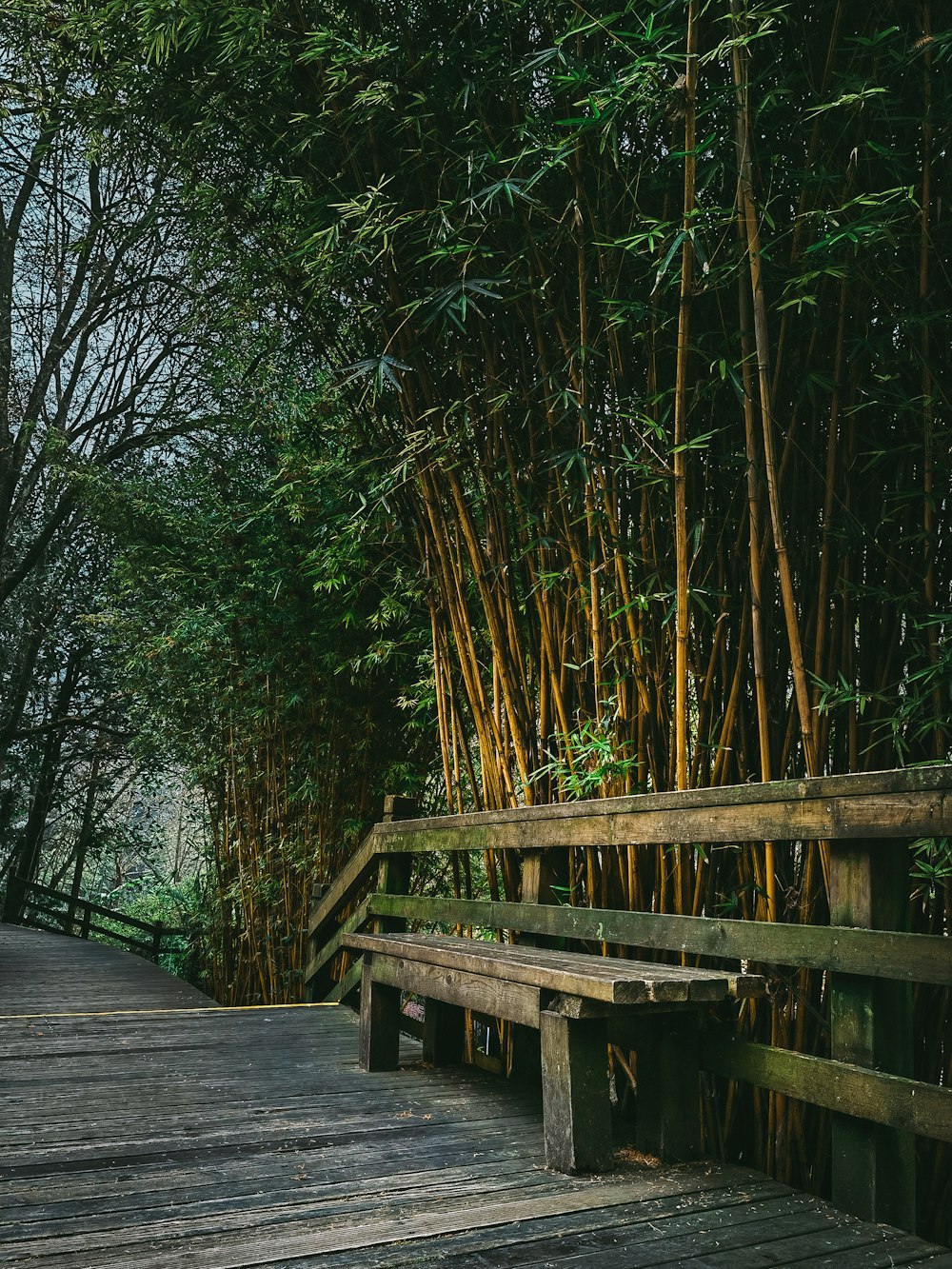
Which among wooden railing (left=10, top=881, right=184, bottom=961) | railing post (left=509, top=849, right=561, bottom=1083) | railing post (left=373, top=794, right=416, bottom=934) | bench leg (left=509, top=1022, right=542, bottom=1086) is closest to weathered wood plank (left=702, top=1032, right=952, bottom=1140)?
railing post (left=509, top=849, right=561, bottom=1083)

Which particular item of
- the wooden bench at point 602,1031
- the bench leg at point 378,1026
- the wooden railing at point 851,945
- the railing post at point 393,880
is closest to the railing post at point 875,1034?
the wooden railing at point 851,945

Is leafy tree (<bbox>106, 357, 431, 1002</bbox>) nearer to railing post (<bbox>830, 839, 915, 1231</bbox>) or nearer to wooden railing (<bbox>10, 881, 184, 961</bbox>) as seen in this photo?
railing post (<bbox>830, 839, 915, 1231</bbox>)

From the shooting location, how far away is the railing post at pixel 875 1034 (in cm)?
145

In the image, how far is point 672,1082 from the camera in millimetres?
1782

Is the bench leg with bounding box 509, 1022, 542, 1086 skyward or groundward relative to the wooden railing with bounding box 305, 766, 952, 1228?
groundward

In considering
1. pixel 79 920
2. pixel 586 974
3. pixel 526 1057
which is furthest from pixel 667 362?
pixel 79 920

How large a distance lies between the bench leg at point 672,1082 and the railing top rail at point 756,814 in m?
0.33

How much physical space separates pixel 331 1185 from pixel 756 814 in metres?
0.94

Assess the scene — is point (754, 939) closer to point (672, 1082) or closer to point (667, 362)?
point (672, 1082)

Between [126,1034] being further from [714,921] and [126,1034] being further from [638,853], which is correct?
[714,921]

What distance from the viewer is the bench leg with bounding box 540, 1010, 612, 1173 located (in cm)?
170

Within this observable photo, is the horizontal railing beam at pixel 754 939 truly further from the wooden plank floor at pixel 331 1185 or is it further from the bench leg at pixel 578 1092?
the wooden plank floor at pixel 331 1185

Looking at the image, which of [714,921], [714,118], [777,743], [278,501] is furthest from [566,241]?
[278,501]

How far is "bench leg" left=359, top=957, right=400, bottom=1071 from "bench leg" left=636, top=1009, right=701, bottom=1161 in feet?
2.96
